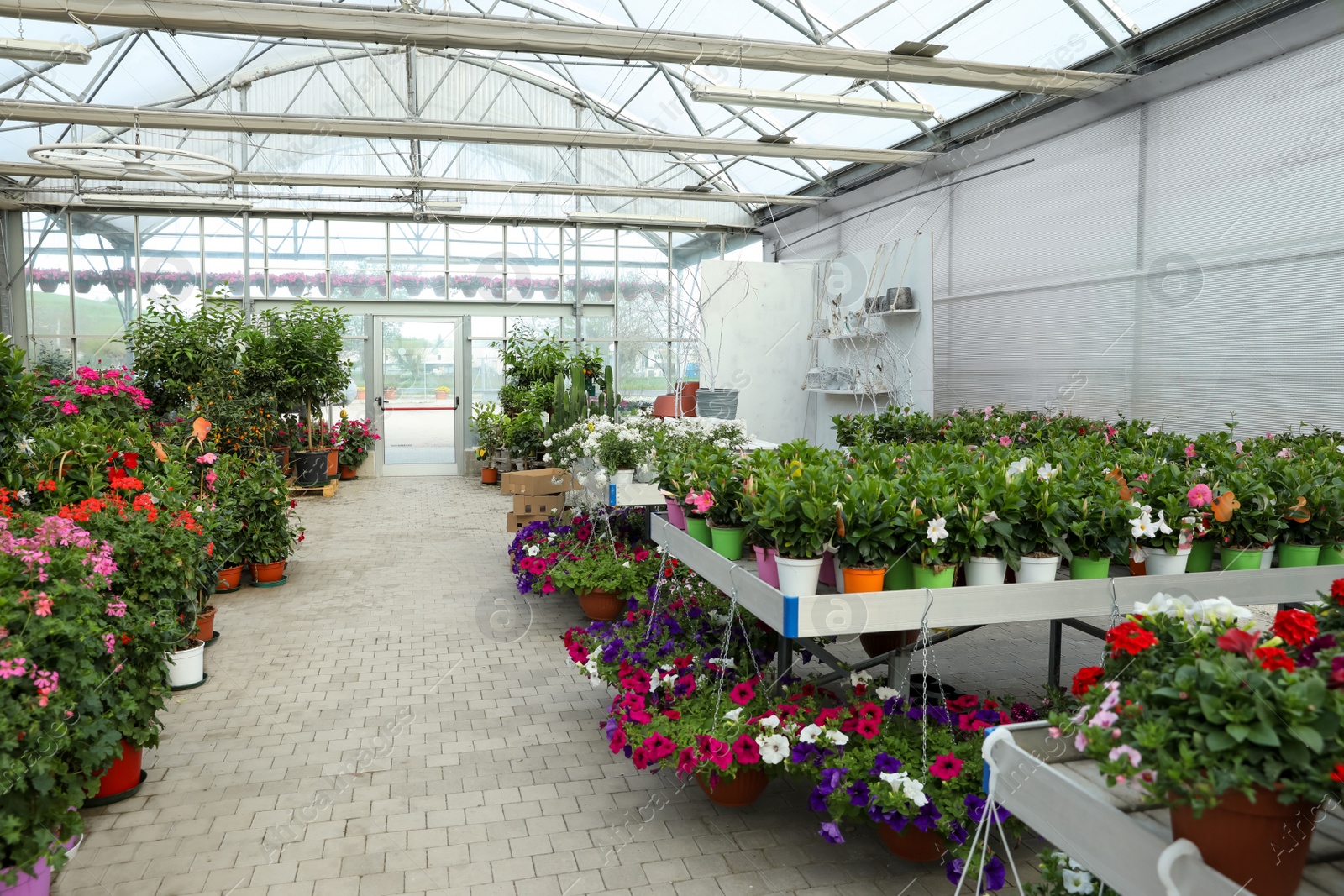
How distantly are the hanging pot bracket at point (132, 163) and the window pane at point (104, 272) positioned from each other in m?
2.48

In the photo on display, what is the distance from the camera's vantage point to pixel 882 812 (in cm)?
242

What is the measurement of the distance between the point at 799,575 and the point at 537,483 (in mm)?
4209

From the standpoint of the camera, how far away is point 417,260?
13172mm

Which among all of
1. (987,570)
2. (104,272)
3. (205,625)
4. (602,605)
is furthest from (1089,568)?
(104,272)

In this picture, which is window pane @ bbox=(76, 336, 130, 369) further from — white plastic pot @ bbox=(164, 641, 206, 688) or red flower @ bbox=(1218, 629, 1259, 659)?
red flower @ bbox=(1218, 629, 1259, 659)

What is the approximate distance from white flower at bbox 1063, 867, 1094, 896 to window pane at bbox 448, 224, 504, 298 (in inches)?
494

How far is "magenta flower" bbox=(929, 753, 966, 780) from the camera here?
7.94 feet

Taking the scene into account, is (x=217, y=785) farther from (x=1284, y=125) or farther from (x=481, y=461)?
(x=481, y=461)

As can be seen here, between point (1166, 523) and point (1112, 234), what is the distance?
17.0 ft

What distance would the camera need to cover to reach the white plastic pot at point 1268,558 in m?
2.83

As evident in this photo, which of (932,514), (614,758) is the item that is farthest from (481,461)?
(932,514)

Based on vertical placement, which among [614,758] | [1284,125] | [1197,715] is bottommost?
[614,758]

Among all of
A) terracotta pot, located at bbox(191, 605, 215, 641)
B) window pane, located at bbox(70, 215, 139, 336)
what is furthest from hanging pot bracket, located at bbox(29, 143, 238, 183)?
terracotta pot, located at bbox(191, 605, 215, 641)

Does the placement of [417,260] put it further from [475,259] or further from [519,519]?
[519,519]
